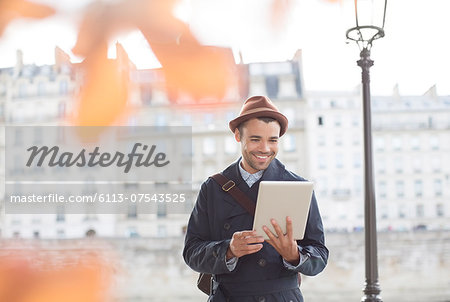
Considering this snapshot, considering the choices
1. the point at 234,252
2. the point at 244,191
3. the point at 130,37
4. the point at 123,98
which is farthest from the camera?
the point at 123,98

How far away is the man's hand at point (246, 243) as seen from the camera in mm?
1188

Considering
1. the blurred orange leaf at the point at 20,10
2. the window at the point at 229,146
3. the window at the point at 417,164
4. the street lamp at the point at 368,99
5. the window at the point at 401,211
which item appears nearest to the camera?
the street lamp at the point at 368,99

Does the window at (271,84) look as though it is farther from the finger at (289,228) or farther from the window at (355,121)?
the finger at (289,228)

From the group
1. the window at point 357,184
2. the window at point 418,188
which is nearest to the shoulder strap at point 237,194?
the window at point 357,184

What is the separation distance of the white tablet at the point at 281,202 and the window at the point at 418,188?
974 centimetres

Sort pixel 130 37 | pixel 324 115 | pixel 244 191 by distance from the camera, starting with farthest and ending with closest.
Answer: pixel 324 115 < pixel 130 37 < pixel 244 191

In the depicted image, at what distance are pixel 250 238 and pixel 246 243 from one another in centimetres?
1

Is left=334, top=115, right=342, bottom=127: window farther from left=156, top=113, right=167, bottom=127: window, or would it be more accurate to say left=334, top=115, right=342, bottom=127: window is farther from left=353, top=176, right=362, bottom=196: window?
left=156, top=113, right=167, bottom=127: window

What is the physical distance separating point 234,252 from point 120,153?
6147mm

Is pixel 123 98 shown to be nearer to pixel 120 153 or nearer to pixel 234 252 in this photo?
pixel 120 153

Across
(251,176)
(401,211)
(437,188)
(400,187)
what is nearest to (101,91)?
(251,176)

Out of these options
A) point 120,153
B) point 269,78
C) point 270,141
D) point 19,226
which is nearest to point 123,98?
point 120,153

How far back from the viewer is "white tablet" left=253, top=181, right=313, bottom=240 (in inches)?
47.6

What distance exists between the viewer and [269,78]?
783 centimetres
